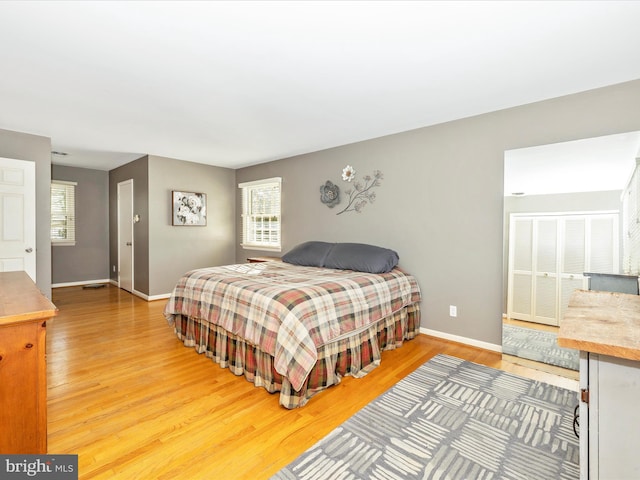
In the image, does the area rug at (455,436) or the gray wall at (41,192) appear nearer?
the area rug at (455,436)

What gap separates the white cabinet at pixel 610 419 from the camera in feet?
3.53

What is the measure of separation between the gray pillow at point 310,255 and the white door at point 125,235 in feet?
10.7

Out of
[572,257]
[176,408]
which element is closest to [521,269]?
[572,257]

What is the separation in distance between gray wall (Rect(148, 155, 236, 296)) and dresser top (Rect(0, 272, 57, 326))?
10.6ft

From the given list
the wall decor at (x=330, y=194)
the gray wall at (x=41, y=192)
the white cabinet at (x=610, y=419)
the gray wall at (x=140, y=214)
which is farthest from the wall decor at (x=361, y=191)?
the gray wall at (x=41, y=192)

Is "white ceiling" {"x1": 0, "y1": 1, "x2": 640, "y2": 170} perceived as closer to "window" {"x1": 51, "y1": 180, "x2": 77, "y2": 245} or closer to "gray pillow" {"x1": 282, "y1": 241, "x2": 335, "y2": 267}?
"gray pillow" {"x1": 282, "y1": 241, "x2": 335, "y2": 267}

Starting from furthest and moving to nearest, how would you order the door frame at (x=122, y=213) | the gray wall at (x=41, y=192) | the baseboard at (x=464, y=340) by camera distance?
the door frame at (x=122, y=213) → the gray wall at (x=41, y=192) → the baseboard at (x=464, y=340)

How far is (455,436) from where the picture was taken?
6.06 ft

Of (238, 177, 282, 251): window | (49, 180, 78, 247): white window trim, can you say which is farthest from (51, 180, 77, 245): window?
(238, 177, 282, 251): window

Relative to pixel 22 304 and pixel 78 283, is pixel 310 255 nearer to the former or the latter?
pixel 22 304

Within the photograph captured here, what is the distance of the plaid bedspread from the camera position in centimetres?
217

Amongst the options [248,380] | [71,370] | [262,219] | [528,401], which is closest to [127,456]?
[248,380]

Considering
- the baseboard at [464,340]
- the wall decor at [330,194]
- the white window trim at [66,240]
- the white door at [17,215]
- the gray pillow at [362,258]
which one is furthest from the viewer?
the white window trim at [66,240]

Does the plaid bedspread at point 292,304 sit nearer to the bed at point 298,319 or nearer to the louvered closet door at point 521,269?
the bed at point 298,319
